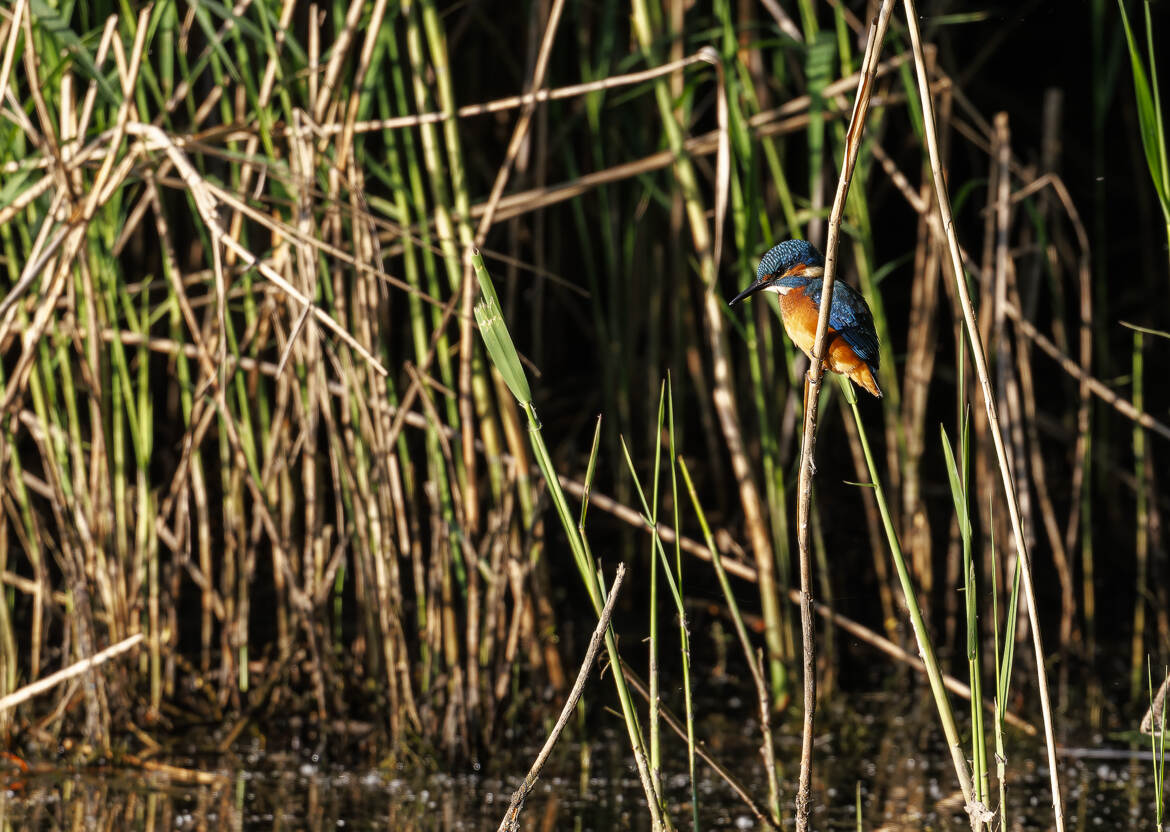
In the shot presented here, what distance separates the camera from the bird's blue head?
5.62 feet

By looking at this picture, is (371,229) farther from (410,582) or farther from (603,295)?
(603,295)

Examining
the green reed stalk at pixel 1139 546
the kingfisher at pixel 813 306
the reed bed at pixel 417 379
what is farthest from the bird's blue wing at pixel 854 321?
the green reed stalk at pixel 1139 546

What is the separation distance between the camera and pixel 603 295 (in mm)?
4766

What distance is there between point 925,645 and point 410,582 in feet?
8.43

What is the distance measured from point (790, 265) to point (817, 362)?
1.68 ft

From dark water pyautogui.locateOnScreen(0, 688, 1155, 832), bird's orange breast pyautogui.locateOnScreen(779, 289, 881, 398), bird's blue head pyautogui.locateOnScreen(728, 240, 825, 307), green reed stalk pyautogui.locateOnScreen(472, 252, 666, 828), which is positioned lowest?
dark water pyautogui.locateOnScreen(0, 688, 1155, 832)

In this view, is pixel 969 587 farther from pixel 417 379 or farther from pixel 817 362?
pixel 417 379

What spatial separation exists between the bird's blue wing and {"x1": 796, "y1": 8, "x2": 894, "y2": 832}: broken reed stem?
0.41 meters

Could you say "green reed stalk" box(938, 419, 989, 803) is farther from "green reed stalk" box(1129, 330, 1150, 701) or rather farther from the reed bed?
"green reed stalk" box(1129, 330, 1150, 701)

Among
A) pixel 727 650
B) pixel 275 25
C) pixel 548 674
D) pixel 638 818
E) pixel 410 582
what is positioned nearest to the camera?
pixel 275 25

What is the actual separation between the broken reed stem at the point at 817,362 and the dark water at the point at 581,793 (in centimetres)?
93

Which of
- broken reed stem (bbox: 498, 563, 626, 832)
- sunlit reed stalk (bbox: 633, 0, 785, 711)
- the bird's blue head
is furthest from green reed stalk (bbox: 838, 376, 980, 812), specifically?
sunlit reed stalk (bbox: 633, 0, 785, 711)

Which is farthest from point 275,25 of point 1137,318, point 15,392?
point 1137,318

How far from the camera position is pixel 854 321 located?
1.71 metres
